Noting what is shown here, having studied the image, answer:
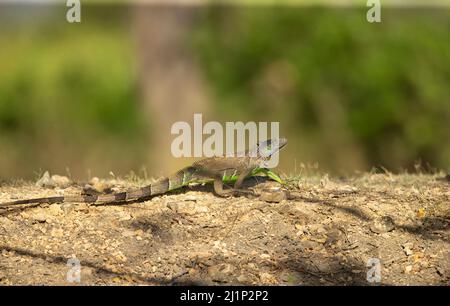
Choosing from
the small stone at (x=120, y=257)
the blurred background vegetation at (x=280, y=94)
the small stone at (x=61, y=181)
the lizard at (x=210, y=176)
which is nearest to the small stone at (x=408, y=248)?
the lizard at (x=210, y=176)

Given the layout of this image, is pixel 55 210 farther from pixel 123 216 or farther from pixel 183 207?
pixel 183 207

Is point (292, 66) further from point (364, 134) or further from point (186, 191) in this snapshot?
point (186, 191)

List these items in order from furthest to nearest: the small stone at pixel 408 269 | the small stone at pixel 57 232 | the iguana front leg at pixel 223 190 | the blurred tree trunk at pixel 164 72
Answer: the blurred tree trunk at pixel 164 72 → the iguana front leg at pixel 223 190 → the small stone at pixel 57 232 → the small stone at pixel 408 269

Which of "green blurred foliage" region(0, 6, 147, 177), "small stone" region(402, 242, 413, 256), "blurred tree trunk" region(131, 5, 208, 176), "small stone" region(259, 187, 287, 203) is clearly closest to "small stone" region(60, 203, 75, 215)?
"small stone" region(259, 187, 287, 203)

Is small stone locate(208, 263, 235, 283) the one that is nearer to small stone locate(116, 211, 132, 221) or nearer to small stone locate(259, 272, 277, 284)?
small stone locate(259, 272, 277, 284)

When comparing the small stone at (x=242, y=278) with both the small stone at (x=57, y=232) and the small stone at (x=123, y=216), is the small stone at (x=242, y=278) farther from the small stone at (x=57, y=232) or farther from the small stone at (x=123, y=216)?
the small stone at (x=57, y=232)
